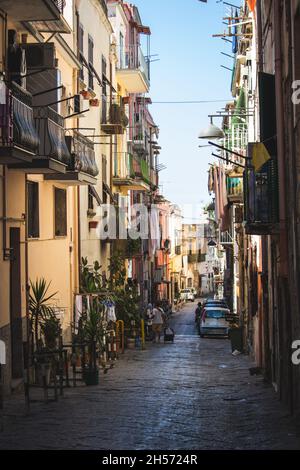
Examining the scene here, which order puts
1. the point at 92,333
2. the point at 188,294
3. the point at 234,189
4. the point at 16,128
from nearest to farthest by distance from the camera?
1. the point at 16,128
2. the point at 92,333
3. the point at 234,189
4. the point at 188,294

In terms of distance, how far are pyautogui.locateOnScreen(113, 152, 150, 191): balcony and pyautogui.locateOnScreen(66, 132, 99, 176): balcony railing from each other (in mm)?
11089

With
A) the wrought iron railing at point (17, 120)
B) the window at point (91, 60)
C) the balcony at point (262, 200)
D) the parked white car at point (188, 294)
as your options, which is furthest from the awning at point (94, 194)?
the parked white car at point (188, 294)

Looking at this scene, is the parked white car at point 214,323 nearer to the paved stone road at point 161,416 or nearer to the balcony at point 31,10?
the paved stone road at point 161,416

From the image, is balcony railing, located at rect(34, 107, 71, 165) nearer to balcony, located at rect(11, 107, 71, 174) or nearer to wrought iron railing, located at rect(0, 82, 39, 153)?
balcony, located at rect(11, 107, 71, 174)

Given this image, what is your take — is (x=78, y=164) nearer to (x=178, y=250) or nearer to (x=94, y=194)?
(x=94, y=194)

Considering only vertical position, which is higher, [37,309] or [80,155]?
[80,155]

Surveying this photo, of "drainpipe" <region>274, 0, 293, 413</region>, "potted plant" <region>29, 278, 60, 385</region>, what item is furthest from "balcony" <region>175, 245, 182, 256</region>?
"drainpipe" <region>274, 0, 293, 413</region>

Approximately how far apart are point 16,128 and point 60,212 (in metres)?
Answer: 7.71

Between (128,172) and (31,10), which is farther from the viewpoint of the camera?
(128,172)

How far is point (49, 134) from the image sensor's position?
1791 centimetres

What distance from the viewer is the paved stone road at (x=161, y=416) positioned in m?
11.5

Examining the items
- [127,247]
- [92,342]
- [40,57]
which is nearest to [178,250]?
[127,247]

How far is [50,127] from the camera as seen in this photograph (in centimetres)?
1812
